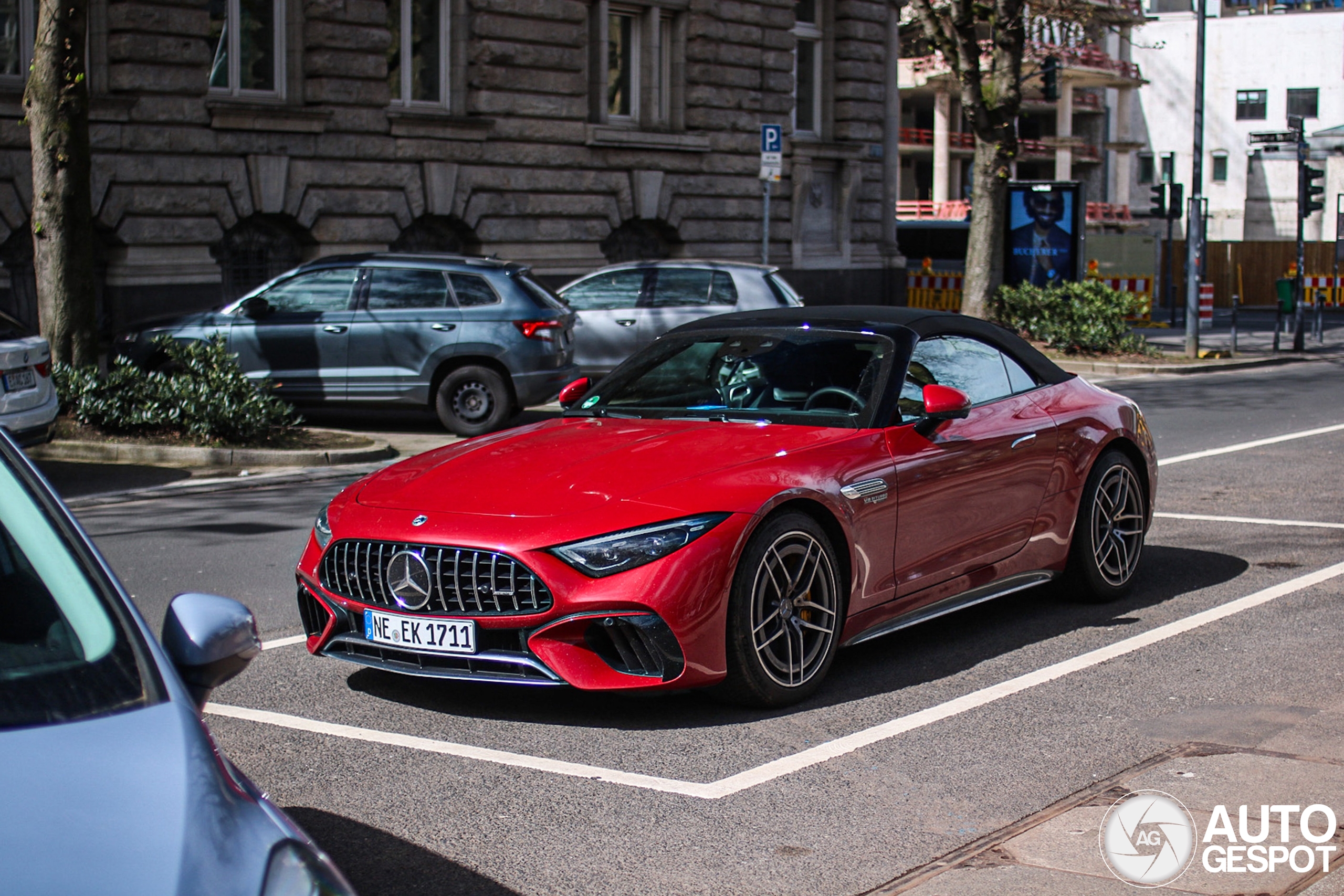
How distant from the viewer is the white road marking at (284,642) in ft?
22.7

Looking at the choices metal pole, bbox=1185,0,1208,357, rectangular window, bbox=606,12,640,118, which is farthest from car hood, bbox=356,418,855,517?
rectangular window, bbox=606,12,640,118

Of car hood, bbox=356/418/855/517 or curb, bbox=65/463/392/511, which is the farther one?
curb, bbox=65/463/392/511

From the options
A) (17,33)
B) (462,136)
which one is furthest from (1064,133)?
(17,33)

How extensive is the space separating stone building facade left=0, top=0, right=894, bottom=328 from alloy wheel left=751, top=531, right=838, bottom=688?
1710cm

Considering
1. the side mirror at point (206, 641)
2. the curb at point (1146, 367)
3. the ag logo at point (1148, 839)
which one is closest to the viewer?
the side mirror at point (206, 641)

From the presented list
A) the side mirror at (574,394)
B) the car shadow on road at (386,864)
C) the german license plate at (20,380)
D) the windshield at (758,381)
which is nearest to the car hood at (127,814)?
the car shadow on road at (386,864)

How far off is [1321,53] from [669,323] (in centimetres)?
6706

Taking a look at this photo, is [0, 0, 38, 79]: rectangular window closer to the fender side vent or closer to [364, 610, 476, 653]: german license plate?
[364, 610, 476, 653]: german license plate

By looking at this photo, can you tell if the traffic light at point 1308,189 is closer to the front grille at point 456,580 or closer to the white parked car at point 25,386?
the white parked car at point 25,386

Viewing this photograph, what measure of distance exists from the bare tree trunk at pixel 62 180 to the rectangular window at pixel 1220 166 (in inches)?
2867

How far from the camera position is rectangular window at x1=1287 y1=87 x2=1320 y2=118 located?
76375 millimetres

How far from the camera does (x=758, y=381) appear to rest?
669 cm

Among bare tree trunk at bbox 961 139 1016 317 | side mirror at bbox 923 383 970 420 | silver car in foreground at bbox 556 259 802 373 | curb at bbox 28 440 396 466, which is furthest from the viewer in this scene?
bare tree trunk at bbox 961 139 1016 317

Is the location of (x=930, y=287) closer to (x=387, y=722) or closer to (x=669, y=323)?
(x=669, y=323)
